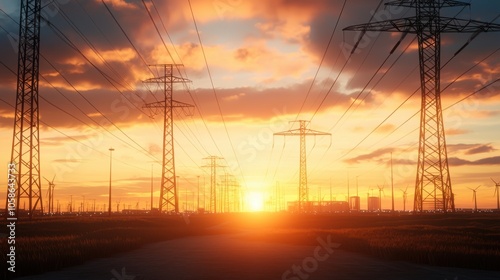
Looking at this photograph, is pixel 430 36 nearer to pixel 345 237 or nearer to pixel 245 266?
pixel 345 237

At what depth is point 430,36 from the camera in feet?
202

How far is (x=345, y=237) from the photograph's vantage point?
51.4 meters

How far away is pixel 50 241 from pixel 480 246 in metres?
25.6

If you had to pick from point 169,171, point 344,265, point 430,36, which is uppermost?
point 430,36

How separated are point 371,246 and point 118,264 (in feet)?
55.8

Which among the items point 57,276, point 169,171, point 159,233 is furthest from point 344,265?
point 169,171

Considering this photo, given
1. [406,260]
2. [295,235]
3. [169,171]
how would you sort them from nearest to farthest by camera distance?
[406,260]
[295,235]
[169,171]

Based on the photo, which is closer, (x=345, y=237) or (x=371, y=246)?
(x=371, y=246)

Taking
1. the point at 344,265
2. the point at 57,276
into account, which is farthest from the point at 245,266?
the point at 57,276

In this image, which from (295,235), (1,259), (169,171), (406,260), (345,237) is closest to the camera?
(1,259)

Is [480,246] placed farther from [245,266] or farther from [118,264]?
[118,264]

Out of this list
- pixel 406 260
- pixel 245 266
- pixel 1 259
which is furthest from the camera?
pixel 406 260

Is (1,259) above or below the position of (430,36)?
below

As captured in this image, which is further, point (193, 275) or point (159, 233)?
point (159, 233)
